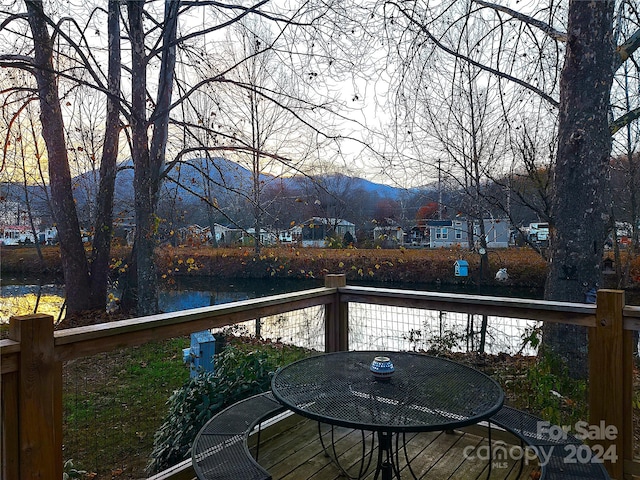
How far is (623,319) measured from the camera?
2109 millimetres

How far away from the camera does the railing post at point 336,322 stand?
3.04 metres

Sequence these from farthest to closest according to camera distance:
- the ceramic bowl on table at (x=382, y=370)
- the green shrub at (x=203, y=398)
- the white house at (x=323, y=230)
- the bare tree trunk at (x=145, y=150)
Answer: the white house at (x=323, y=230) → the bare tree trunk at (x=145, y=150) → the green shrub at (x=203, y=398) → the ceramic bowl on table at (x=382, y=370)

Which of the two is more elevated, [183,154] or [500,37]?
[500,37]

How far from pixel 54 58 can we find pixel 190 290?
4695 mm

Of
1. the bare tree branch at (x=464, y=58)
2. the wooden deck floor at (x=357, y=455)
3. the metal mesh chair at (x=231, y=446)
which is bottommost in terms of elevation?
the wooden deck floor at (x=357, y=455)

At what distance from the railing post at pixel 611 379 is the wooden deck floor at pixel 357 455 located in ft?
1.29

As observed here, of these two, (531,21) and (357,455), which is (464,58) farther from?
(357,455)

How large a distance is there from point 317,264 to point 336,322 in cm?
570

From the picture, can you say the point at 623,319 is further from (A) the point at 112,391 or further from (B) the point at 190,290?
(B) the point at 190,290

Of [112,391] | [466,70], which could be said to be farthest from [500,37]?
[112,391]

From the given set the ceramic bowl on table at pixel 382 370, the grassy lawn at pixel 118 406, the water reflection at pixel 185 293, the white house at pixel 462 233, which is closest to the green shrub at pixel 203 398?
the grassy lawn at pixel 118 406

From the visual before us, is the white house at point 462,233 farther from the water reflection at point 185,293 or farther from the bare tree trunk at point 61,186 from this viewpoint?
the bare tree trunk at point 61,186

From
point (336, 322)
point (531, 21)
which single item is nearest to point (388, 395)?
point (336, 322)

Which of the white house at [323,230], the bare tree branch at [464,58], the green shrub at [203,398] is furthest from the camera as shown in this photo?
the white house at [323,230]
